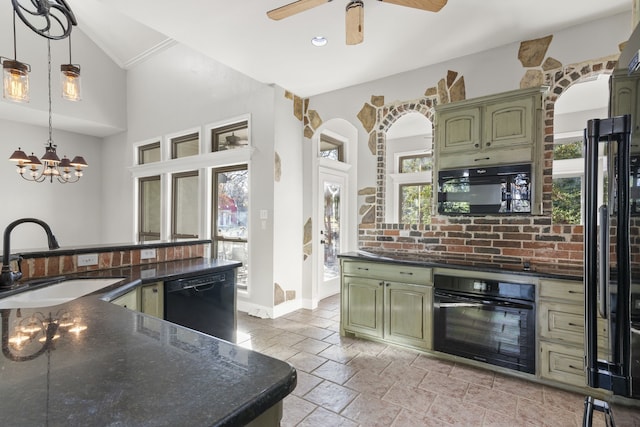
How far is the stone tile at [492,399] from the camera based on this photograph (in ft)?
7.16

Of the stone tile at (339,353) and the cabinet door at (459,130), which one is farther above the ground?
the cabinet door at (459,130)

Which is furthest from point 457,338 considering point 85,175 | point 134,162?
point 85,175

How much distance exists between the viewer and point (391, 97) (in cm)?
379

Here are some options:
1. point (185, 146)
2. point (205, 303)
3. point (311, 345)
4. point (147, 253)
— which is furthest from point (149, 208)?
point (311, 345)

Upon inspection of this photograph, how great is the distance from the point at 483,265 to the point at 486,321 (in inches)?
17.8

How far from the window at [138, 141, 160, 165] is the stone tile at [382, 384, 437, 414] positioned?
561 cm

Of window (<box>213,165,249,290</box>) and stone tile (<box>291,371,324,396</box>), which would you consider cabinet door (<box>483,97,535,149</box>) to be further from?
→ window (<box>213,165,249,290</box>)

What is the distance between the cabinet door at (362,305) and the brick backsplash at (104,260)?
158 centimetres

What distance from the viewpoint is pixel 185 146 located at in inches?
216

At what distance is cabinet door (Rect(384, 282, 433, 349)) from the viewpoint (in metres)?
2.89

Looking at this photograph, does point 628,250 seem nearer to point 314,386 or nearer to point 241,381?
point 241,381

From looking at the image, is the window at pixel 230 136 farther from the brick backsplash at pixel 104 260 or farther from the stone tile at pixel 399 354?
the stone tile at pixel 399 354

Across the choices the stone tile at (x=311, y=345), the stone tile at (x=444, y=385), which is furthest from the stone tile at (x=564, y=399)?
the stone tile at (x=311, y=345)

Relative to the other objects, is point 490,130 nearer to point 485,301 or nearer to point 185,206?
point 485,301
